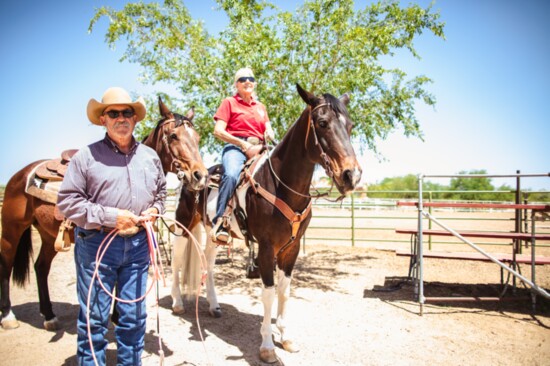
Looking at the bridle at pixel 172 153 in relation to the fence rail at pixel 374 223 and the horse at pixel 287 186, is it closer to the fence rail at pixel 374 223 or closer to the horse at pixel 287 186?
the horse at pixel 287 186

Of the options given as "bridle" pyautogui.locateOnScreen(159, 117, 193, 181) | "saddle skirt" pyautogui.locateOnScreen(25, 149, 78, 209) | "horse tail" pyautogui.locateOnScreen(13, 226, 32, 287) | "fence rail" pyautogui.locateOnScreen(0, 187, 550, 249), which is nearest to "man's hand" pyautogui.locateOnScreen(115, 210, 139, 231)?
"bridle" pyautogui.locateOnScreen(159, 117, 193, 181)

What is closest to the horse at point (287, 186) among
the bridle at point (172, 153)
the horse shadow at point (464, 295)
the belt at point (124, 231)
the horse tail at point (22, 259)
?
the bridle at point (172, 153)

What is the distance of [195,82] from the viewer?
6398 mm

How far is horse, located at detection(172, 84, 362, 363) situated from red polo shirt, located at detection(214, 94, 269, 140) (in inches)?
19.9

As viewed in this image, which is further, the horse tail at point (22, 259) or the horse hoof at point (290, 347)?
the horse tail at point (22, 259)

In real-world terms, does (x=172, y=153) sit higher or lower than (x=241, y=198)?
higher

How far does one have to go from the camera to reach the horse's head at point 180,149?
3482 mm

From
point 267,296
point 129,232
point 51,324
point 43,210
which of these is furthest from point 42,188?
point 267,296

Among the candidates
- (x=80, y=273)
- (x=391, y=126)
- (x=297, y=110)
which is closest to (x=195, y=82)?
(x=297, y=110)

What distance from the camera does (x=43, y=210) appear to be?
3.85 metres

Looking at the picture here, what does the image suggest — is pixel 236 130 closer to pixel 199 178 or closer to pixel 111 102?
pixel 199 178

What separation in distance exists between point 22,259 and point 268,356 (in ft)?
12.8

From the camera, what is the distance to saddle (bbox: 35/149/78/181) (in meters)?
3.82

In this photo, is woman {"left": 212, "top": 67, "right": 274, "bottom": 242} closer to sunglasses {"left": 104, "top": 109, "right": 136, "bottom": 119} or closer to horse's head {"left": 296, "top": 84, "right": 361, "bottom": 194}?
horse's head {"left": 296, "top": 84, "right": 361, "bottom": 194}
